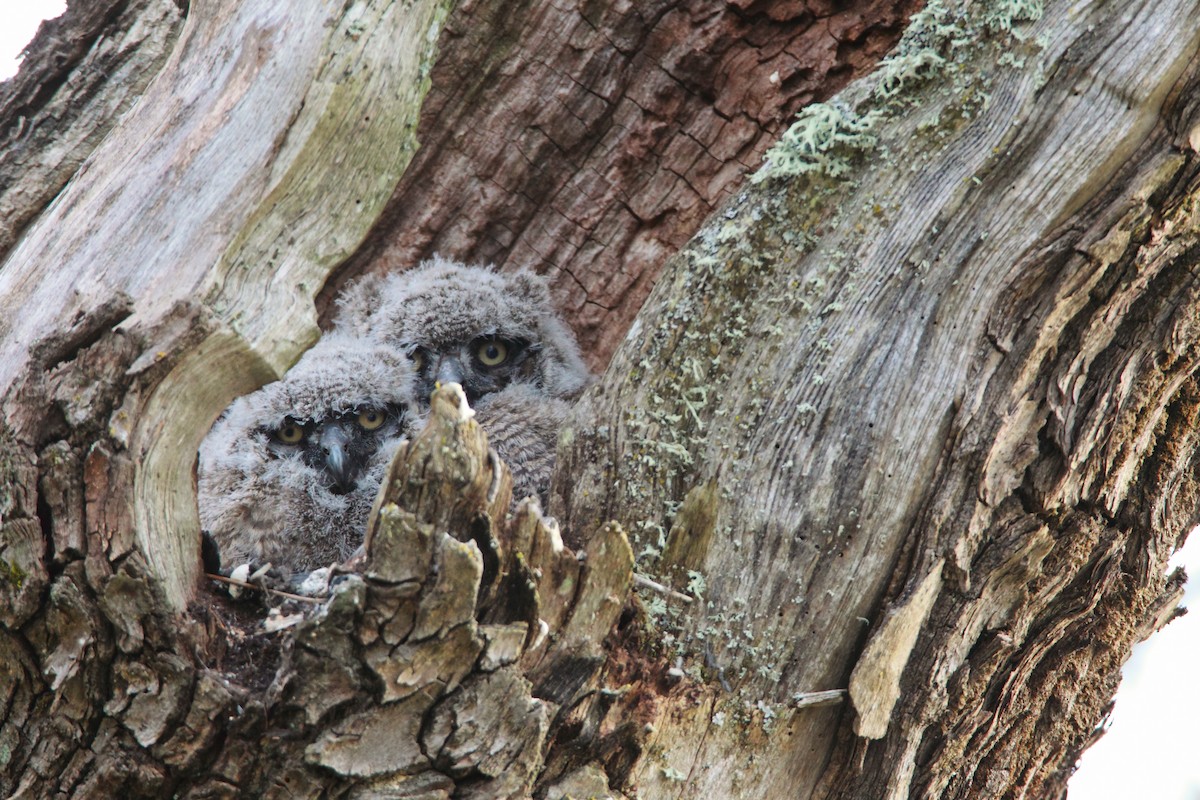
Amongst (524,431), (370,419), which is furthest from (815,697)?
(370,419)

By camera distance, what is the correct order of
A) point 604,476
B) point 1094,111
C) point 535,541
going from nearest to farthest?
point 535,541, point 1094,111, point 604,476

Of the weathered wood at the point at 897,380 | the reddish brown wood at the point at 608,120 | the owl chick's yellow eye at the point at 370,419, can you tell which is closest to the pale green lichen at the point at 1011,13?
the weathered wood at the point at 897,380

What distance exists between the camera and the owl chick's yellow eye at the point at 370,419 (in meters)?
3.62

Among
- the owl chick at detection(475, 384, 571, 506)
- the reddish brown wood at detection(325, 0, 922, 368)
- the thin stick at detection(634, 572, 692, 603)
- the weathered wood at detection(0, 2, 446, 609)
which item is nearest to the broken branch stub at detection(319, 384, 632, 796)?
the thin stick at detection(634, 572, 692, 603)

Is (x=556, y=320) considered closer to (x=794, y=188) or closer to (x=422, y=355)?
(x=422, y=355)

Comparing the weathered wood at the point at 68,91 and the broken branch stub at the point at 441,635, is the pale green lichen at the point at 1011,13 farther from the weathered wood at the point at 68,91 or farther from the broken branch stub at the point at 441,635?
the weathered wood at the point at 68,91

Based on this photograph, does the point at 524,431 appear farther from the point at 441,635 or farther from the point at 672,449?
the point at 441,635

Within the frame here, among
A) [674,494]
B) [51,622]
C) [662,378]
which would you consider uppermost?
[662,378]

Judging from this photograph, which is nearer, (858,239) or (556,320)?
(858,239)

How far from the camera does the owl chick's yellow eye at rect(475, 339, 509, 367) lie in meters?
3.88

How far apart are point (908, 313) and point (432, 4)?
136cm

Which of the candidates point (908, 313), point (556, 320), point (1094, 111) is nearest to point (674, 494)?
point (908, 313)

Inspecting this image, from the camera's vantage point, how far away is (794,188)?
2211mm

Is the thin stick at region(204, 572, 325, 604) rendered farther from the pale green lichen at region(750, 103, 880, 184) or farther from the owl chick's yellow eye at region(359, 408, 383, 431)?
the owl chick's yellow eye at region(359, 408, 383, 431)
